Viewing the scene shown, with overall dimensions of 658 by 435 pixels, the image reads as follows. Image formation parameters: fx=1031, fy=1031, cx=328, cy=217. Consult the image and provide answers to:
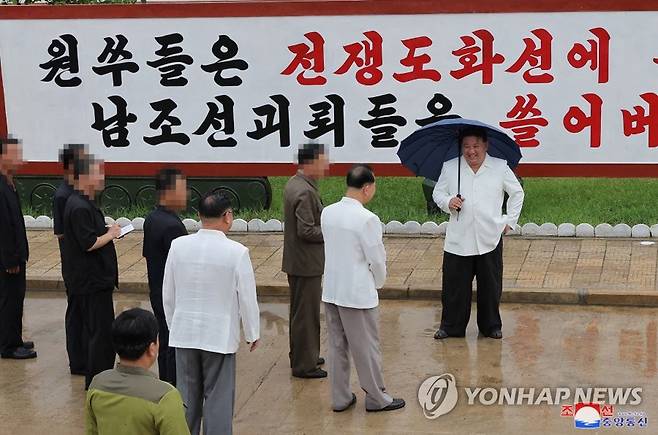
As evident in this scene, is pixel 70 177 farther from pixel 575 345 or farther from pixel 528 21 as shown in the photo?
pixel 528 21

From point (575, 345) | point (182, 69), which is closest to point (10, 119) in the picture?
point (182, 69)

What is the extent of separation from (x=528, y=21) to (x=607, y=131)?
149 cm

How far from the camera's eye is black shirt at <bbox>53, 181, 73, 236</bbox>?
24.1 feet

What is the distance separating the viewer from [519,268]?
1006 centimetres

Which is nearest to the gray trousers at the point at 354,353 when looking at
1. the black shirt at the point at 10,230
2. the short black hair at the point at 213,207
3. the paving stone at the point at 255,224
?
the short black hair at the point at 213,207

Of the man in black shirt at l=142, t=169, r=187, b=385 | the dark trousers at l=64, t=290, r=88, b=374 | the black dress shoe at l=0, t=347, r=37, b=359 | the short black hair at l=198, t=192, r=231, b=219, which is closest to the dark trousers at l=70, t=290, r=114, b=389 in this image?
the dark trousers at l=64, t=290, r=88, b=374

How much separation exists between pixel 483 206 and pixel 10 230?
143 inches

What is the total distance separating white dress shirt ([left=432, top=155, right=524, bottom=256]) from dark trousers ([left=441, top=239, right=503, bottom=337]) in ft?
0.39

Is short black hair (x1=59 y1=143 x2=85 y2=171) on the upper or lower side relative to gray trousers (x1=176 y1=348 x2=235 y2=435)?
upper

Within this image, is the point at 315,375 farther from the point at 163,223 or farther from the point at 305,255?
the point at 163,223

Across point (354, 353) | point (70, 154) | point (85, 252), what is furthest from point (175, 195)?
point (354, 353)

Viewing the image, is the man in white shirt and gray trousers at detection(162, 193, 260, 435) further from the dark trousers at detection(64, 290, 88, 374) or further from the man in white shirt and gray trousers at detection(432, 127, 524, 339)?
the man in white shirt and gray trousers at detection(432, 127, 524, 339)

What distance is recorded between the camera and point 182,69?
1209 cm

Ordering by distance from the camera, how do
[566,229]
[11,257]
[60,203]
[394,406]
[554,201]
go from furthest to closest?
[554,201]
[566,229]
[11,257]
[60,203]
[394,406]
